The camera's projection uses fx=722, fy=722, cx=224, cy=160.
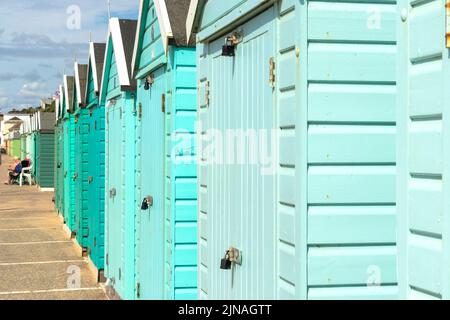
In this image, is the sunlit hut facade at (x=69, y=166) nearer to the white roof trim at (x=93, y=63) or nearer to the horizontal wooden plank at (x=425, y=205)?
the white roof trim at (x=93, y=63)

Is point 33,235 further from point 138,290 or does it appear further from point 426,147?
point 426,147

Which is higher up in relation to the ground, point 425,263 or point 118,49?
point 118,49

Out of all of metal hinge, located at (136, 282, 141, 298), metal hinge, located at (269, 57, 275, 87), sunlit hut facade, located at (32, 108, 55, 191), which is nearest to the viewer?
metal hinge, located at (269, 57, 275, 87)

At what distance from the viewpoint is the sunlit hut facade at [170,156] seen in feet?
18.7

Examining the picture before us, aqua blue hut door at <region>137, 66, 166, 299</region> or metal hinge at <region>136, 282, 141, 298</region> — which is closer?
aqua blue hut door at <region>137, 66, 166, 299</region>

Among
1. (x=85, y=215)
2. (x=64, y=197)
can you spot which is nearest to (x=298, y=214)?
(x=85, y=215)

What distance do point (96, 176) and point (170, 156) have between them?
495cm

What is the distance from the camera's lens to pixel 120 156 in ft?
27.9

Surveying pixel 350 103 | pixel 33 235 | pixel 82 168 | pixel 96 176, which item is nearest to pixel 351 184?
pixel 350 103

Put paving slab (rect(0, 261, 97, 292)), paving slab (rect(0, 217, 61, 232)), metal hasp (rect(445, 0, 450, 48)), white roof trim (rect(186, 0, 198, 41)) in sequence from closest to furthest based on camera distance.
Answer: metal hasp (rect(445, 0, 450, 48))
white roof trim (rect(186, 0, 198, 41))
paving slab (rect(0, 261, 97, 292))
paving slab (rect(0, 217, 61, 232))

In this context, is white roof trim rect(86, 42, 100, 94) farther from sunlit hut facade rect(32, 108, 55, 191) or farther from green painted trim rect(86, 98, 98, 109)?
sunlit hut facade rect(32, 108, 55, 191)

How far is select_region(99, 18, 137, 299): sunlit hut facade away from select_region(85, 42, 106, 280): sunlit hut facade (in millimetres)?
518

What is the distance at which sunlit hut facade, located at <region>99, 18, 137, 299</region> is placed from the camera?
7.98 metres

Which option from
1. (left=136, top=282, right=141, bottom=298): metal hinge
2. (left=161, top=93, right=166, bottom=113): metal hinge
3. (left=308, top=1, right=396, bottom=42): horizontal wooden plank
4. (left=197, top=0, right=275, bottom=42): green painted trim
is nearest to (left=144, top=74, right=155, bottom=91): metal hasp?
(left=161, top=93, right=166, bottom=113): metal hinge
